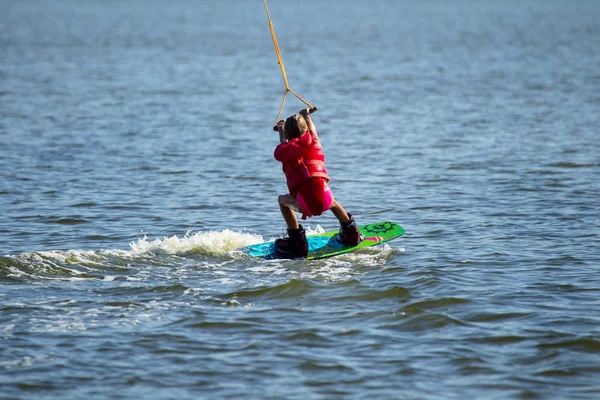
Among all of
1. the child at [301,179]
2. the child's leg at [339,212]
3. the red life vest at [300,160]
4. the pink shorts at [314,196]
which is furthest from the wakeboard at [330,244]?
the red life vest at [300,160]

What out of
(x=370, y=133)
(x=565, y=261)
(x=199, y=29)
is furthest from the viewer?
(x=199, y=29)

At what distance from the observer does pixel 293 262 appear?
9297 mm

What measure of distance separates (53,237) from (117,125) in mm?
9608

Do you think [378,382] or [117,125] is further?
[117,125]

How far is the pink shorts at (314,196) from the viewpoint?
921 cm

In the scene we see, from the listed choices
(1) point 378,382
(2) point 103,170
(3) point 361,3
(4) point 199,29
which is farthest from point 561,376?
(3) point 361,3

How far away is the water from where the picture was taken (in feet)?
21.2

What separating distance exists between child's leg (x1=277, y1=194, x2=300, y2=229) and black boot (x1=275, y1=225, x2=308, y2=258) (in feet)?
0.29

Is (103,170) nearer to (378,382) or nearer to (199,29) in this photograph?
(378,382)

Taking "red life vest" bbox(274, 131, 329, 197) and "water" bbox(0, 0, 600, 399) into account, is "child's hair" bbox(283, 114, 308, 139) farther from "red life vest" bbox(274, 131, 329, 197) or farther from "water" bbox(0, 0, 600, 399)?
"water" bbox(0, 0, 600, 399)

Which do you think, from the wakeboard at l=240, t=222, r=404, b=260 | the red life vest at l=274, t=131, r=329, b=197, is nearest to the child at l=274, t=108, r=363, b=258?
the red life vest at l=274, t=131, r=329, b=197

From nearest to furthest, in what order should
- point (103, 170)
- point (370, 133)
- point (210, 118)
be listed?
1. point (103, 170)
2. point (370, 133)
3. point (210, 118)

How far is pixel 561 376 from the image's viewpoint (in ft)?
20.8

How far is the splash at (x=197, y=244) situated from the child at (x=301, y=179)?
1.99 ft
